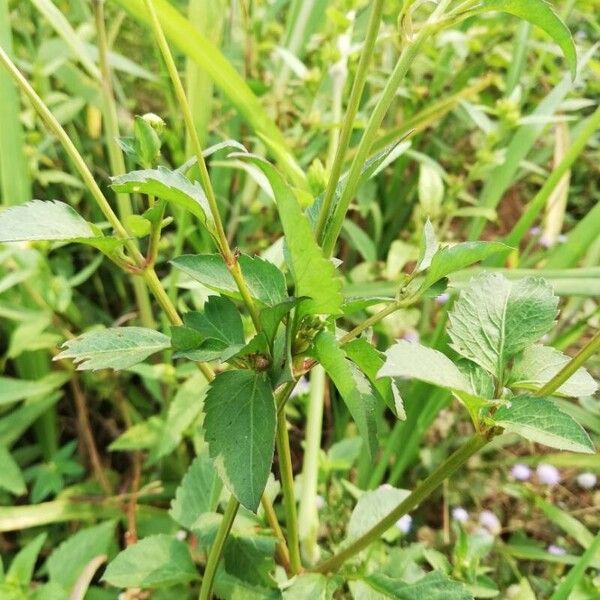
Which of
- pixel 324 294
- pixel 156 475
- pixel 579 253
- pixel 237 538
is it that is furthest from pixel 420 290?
pixel 156 475

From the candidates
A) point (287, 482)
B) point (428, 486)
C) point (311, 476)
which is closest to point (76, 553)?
point (311, 476)

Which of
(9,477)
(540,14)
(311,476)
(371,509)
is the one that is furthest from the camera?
(9,477)

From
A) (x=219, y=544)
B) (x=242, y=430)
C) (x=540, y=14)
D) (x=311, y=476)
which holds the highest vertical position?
(x=540, y=14)

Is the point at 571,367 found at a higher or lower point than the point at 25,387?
higher

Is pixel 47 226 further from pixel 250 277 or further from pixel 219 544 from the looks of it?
pixel 219 544

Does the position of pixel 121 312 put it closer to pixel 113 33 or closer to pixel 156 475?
pixel 156 475

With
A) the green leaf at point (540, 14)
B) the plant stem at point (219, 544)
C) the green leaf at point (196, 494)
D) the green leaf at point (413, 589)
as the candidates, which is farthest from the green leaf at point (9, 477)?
the green leaf at point (540, 14)

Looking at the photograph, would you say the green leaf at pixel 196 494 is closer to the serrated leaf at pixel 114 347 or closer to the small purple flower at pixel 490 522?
the serrated leaf at pixel 114 347

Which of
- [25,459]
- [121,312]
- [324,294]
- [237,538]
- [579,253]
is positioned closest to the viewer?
[324,294]
